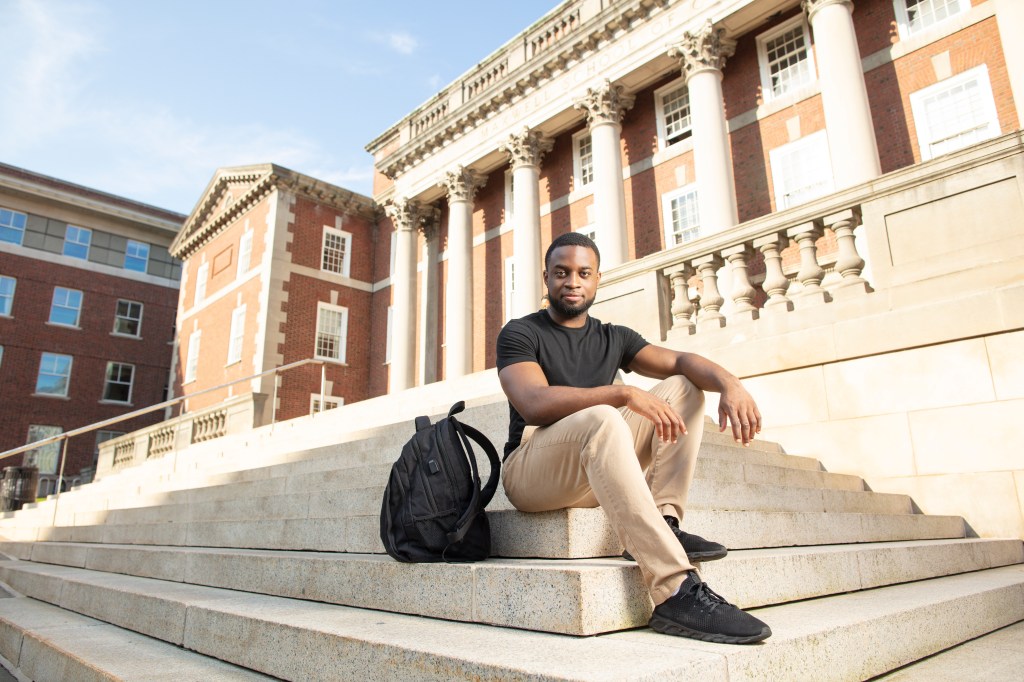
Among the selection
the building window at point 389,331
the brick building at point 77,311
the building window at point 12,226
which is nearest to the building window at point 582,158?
the building window at point 389,331

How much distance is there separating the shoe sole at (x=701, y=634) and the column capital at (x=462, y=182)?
1860cm

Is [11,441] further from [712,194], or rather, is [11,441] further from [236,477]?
[712,194]

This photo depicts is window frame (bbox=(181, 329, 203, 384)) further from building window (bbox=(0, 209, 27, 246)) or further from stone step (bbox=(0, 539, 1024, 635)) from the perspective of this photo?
stone step (bbox=(0, 539, 1024, 635))

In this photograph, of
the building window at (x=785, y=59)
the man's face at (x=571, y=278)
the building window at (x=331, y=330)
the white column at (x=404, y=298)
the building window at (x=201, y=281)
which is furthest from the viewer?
the building window at (x=201, y=281)

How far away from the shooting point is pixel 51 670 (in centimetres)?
342

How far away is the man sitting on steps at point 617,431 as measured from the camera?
7.30ft

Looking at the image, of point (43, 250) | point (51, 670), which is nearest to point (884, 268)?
point (51, 670)

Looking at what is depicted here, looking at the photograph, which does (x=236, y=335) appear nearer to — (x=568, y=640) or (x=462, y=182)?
(x=462, y=182)

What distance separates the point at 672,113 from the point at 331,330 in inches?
582

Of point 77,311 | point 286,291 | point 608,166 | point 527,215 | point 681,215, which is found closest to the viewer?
point 608,166

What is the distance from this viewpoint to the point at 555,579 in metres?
2.28

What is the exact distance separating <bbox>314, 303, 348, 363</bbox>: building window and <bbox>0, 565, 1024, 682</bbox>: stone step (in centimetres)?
2105

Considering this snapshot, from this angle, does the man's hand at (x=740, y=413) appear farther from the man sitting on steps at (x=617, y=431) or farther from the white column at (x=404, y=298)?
the white column at (x=404, y=298)

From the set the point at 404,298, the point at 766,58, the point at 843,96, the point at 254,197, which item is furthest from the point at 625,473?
the point at 254,197
